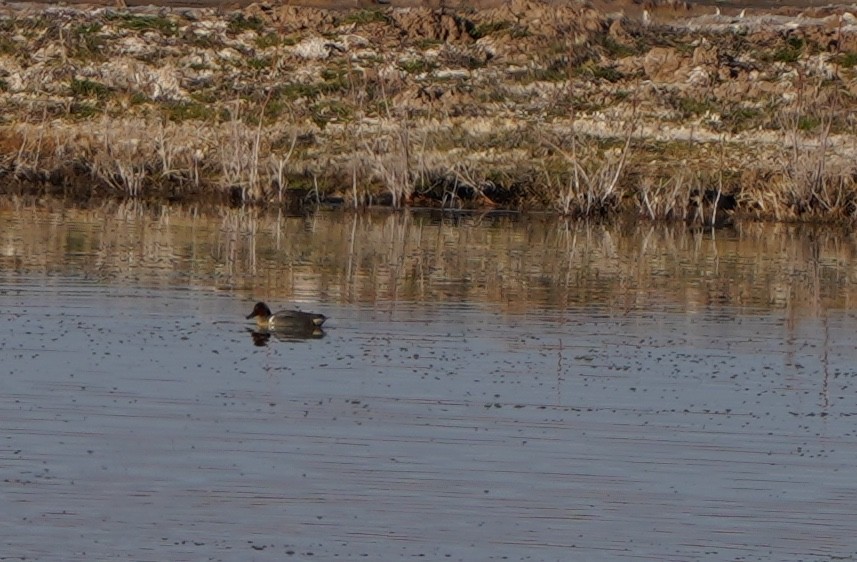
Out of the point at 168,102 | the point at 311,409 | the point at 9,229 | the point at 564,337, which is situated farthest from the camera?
the point at 168,102

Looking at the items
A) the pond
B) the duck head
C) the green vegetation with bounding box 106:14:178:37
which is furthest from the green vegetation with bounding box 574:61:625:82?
the duck head

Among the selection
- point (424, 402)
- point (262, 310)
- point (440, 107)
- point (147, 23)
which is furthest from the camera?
point (147, 23)

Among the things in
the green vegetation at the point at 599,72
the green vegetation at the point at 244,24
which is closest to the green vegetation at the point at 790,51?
the green vegetation at the point at 599,72

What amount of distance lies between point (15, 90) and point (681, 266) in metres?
14.8

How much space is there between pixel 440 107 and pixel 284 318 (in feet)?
49.7

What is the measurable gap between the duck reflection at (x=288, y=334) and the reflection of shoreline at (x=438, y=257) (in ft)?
7.41

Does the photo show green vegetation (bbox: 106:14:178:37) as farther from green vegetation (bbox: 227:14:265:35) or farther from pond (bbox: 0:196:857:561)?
pond (bbox: 0:196:857:561)

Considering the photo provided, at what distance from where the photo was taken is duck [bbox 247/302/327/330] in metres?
17.6

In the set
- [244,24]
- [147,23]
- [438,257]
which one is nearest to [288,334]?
[438,257]

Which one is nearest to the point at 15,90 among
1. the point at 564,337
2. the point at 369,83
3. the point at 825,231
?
the point at 369,83

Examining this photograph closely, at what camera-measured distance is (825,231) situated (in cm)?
2791

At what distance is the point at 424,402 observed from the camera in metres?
14.8

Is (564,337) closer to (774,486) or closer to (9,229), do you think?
(774,486)

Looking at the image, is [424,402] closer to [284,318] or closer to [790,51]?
[284,318]
